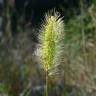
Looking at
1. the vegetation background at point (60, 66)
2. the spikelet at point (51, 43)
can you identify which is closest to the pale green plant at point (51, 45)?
the spikelet at point (51, 43)

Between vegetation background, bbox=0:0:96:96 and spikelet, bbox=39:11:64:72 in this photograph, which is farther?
vegetation background, bbox=0:0:96:96

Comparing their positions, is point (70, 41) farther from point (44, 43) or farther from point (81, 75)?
point (44, 43)

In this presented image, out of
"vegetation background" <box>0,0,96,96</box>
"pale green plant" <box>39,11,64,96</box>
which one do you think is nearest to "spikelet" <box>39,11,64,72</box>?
"pale green plant" <box>39,11,64,96</box>

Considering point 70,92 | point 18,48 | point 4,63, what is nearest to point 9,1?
point 18,48

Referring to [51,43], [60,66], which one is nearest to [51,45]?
[51,43]

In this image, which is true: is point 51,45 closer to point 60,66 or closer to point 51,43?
point 51,43

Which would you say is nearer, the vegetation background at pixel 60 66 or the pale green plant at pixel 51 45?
the pale green plant at pixel 51 45

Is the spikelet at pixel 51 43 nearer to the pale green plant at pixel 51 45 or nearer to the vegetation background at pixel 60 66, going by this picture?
the pale green plant at pixel 51 45

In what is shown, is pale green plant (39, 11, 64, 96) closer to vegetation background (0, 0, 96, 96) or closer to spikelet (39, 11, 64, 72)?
spikelet (39, 11, 64, 72)
